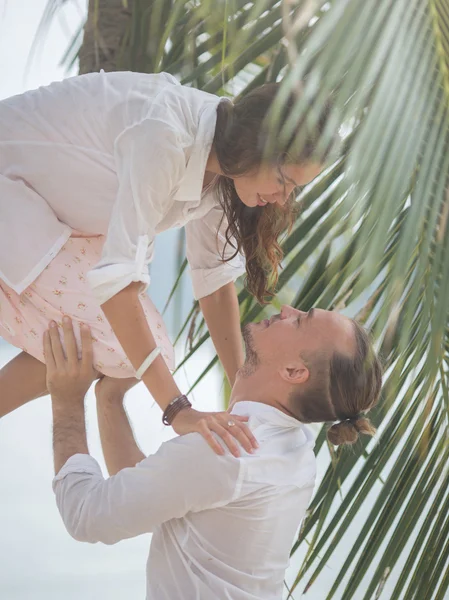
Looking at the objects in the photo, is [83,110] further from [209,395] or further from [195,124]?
[209,395]

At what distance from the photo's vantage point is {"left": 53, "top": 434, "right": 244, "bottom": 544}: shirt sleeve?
1.38m

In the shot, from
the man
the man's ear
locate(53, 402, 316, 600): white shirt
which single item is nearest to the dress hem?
the man

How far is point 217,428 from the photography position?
140 centimetres

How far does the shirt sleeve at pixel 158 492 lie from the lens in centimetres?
138

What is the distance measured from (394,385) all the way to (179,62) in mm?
811

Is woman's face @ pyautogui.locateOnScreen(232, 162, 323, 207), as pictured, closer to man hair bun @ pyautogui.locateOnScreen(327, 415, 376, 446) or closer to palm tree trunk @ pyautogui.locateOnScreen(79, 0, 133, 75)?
man hair bun @ pyautogui.locateOnScreen(327, 415, 376, 446)

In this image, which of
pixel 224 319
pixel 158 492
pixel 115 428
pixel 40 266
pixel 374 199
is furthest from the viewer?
pixel 224 319

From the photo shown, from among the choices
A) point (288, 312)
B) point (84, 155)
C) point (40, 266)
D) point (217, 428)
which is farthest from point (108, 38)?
point (217, 428)

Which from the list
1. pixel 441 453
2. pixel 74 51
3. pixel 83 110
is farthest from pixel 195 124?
pixel 74 51

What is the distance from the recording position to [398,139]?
1260 millimetres

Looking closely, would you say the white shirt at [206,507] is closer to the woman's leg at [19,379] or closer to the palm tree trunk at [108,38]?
the woman's leg at [19,379]

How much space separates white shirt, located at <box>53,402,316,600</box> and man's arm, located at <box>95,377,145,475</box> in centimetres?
20

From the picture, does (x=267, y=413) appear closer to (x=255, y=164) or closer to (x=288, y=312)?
(x=288, y=312)

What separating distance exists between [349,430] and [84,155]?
0.63 m
